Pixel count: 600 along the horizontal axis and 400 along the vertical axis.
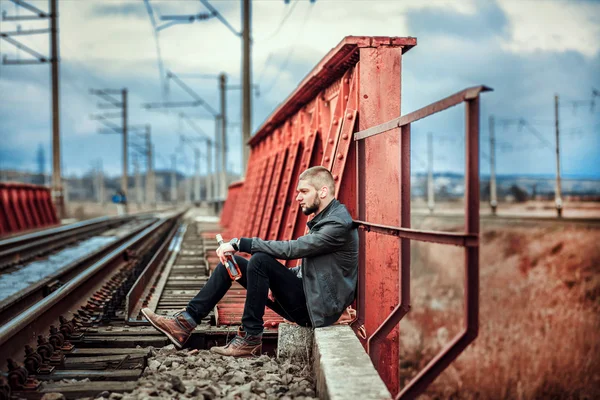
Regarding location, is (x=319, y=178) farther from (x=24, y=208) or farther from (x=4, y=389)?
(x=24, y=208)

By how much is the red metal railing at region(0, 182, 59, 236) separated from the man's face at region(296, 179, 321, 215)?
50.4 ft

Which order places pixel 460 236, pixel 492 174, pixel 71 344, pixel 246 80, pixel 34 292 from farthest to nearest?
pixel 492 174
pixel 246 80
pixel 34 292
pixel 71 344
pixel 460 236

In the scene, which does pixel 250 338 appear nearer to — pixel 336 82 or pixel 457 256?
pixel 336 82

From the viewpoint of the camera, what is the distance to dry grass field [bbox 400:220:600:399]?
1673 centimetres

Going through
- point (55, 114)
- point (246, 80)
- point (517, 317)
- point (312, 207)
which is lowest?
point (517, 317)

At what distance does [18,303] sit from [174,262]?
3866 mm

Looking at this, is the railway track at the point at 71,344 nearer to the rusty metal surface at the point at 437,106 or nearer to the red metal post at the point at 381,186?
the red metal post at the point at 381,186

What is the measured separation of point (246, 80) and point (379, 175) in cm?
1673

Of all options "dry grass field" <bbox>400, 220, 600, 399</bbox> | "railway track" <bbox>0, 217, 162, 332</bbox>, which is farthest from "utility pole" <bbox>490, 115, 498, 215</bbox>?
"railway track" <bbox>0, 217, 162, 332</bbox>

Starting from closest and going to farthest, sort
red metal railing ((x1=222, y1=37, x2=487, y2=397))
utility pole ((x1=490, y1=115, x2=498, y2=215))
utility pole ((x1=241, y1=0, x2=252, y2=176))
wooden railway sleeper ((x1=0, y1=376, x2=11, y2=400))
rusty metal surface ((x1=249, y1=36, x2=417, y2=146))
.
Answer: red metal railing ((x1=222, y1=37, x2=487, y2=397)), wooden railway sleeper ((x1=0, y1=376, x2=11, y2=400)), rusty metal surface ((x1=249, y1=36, x2=417, y2=146)), utility pole ((x1=241, y1=0, x2=252, y2=176)), utility pole ((x1=490, y1=115, x2=498, y2=215))

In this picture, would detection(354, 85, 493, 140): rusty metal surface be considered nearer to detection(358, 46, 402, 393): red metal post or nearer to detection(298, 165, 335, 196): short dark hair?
detection(298, 165, 335, 196): short dark hair

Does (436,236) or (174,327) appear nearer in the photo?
(436,236)

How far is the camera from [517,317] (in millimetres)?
21359

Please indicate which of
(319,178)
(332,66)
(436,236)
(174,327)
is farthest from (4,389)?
(332,66)
